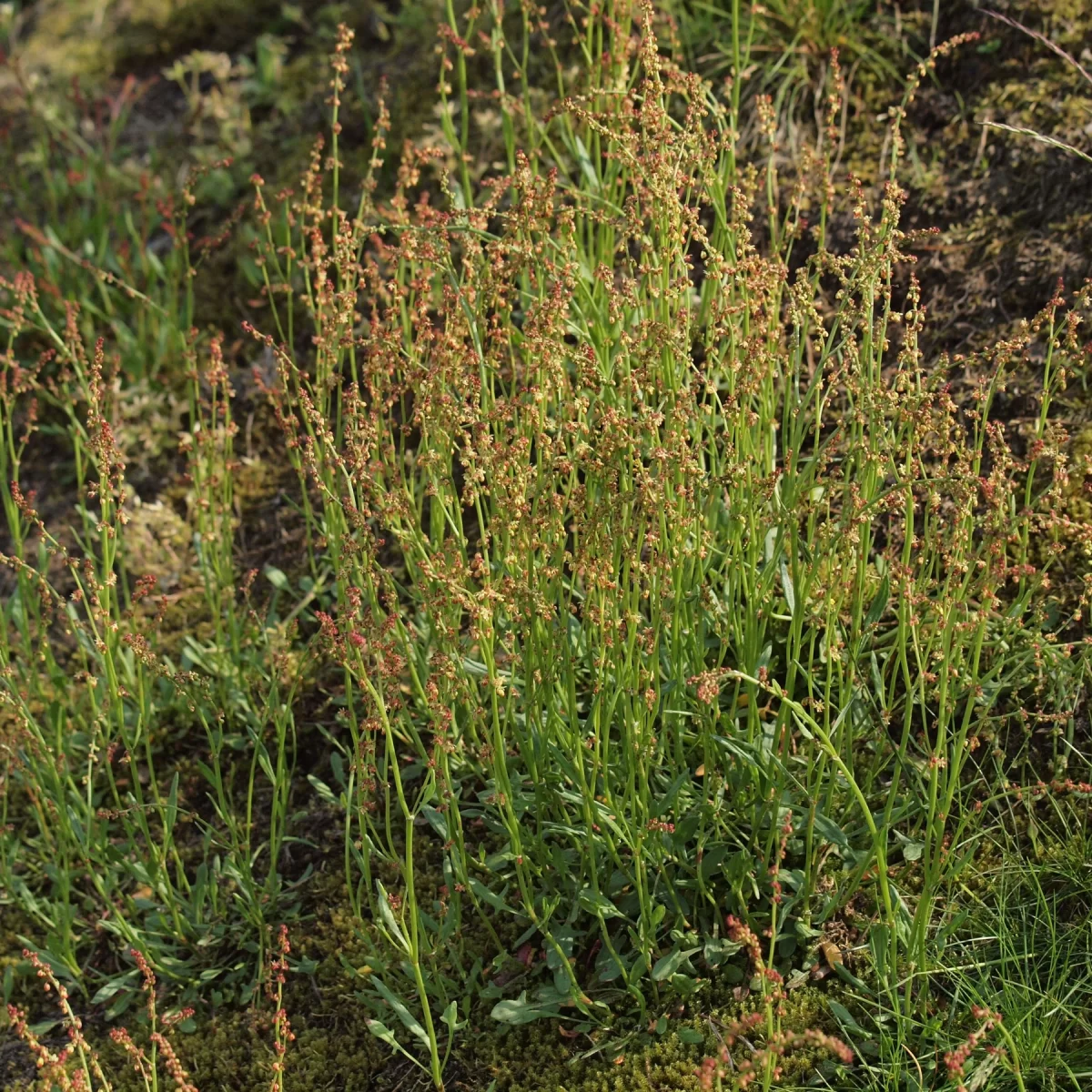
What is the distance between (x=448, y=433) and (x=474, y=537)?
3.69 ft

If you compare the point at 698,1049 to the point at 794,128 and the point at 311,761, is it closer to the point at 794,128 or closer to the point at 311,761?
the point at 311,761

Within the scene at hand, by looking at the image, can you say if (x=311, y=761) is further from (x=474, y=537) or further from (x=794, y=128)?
(x=794, y=128)

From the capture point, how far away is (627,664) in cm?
245

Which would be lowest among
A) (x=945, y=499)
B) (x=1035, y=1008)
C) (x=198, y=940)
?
(x=198, y=940)

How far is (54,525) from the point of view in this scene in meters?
4.34

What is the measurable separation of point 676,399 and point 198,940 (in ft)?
5.65

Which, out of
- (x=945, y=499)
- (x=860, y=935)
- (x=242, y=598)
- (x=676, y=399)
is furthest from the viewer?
(x=242, y=598)

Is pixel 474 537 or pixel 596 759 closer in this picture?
pixel 596 759

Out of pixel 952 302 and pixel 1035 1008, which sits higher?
pixel 952 302

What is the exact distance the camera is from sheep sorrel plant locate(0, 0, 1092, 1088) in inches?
92.3

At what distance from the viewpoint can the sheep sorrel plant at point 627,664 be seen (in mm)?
2344

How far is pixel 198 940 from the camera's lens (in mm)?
3010

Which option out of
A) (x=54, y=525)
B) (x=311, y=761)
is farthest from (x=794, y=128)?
(x=54, y=525)

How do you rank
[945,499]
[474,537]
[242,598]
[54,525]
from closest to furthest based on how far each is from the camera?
1. [945,499]
2. [474,537]
3. [242,598]
4. [54,525]
